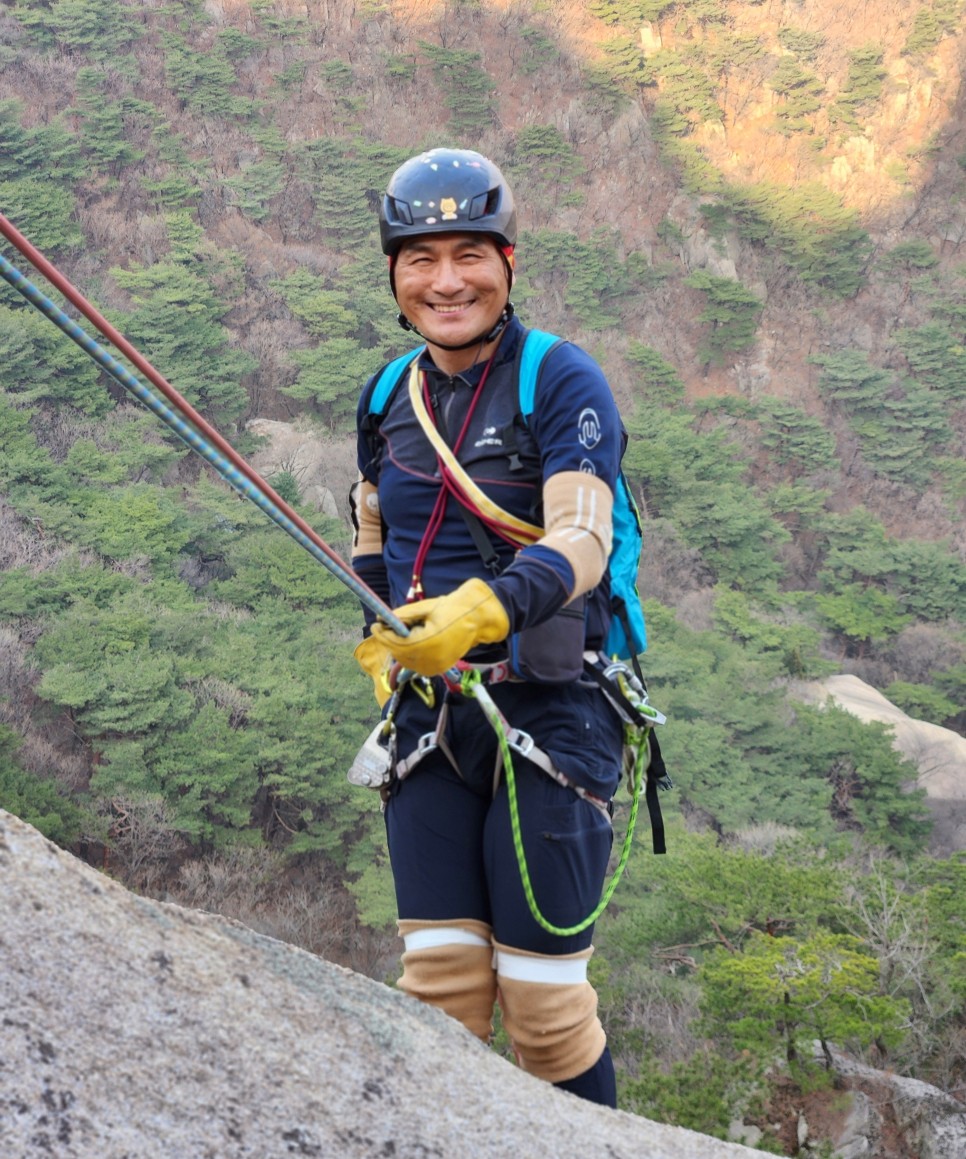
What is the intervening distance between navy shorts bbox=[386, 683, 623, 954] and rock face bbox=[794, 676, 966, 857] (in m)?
17.4

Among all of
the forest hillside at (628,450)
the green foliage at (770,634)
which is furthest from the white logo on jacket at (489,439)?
the green foliage at (770,634)

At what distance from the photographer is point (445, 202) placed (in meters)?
2.10

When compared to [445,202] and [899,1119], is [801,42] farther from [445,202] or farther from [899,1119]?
[445,202]

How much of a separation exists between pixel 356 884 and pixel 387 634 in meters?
12.5

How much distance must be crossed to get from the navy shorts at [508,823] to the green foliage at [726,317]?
3098 centimetres

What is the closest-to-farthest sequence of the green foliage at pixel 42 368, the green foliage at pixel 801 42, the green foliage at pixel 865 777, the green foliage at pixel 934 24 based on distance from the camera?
the green foliage at pixel 865 777 < the green foliage at pixel 42 368 < the green foliage at pixel 934 24 < the green foliage at pixel 801 42

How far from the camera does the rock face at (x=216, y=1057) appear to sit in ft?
4.33

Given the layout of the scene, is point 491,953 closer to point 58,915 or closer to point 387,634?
point 387,634

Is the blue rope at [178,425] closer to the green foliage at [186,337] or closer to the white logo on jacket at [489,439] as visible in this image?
the white logo on jacket at [489,439]

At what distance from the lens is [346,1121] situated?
1.47 meters

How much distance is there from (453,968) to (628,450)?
28223mm

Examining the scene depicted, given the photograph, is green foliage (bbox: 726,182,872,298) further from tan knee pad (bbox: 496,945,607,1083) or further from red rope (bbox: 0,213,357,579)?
red rope (bbox: 0,213,357,579)

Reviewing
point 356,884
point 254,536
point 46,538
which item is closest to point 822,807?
point 356,884

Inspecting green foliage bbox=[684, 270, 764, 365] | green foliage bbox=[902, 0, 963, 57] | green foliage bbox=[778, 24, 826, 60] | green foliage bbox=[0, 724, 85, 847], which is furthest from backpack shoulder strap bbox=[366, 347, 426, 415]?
green foliage bbox=[902, 0, 963, 57]
